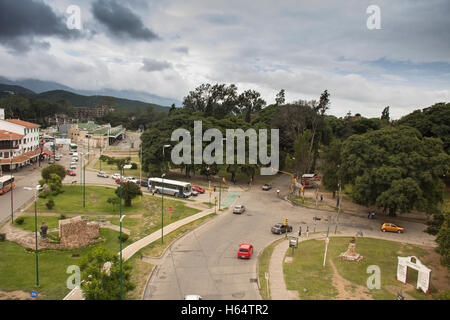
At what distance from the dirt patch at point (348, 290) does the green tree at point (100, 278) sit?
14.2m

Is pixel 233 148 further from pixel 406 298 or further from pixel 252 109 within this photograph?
pixel 252 109

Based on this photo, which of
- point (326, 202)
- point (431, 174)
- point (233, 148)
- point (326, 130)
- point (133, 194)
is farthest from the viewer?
point (326, 130)

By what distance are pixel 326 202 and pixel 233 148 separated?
19.2 metres

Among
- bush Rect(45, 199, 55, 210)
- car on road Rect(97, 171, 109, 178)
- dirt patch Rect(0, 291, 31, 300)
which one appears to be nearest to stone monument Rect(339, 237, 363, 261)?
dirt patch Rect(0, 291, 31, 300)

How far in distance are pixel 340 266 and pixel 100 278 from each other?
61.7ft

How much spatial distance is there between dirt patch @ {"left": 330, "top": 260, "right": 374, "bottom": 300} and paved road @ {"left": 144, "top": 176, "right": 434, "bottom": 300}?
19.5ft

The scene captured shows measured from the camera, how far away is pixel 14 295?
20516 mm

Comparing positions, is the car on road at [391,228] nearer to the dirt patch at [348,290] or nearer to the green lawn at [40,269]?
the dirt patch at [348,290]

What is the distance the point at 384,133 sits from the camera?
43938 millimetres

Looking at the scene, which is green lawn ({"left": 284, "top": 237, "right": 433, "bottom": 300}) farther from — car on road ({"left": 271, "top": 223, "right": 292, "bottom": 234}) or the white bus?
the white bus

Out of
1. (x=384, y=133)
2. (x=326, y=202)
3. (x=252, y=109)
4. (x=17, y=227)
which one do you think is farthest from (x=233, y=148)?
(x=252, y=109)

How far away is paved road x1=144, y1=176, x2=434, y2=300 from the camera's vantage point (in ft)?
73.2

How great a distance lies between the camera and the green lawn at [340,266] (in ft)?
73.3

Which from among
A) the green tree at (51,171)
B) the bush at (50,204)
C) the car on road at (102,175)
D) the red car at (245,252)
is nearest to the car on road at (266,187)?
the red car at (245,252)
